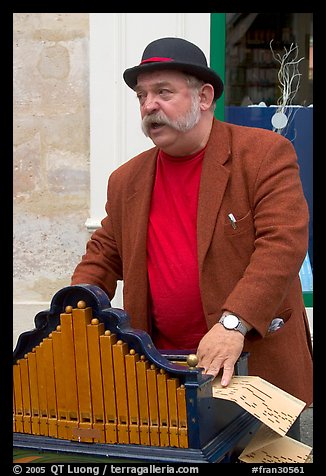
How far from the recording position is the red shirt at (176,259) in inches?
103

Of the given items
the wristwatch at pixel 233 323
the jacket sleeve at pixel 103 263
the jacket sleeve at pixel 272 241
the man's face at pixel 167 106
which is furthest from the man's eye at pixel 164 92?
the wristwatch at pixel 233 323

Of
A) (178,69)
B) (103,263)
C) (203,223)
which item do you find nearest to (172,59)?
(178,69)

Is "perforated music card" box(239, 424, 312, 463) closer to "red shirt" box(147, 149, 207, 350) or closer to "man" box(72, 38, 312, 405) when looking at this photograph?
"man" box(72, 38, 312, 405)

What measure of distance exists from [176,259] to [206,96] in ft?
1.84

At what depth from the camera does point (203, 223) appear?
2596 millimetres

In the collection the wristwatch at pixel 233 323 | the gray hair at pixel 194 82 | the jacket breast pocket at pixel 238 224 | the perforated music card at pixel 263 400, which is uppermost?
the gray hair at pixel 194 82

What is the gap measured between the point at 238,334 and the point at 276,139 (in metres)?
0.71

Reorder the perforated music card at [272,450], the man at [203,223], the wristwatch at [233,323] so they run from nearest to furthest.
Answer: the perforated music card at [272,450] < the wristwatch at [233,323] < the man at [203,223]

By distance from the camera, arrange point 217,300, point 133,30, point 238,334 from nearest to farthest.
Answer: point 238,334
point 217,300
point 133,30

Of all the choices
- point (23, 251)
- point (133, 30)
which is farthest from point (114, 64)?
point (23, 251)

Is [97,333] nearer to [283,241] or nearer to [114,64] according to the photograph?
[283,241]

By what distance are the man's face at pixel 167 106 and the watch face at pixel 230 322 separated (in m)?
0.66

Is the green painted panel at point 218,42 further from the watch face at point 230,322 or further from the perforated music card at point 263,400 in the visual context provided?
the perforated music card at point 263,400

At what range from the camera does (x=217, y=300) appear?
259cm
